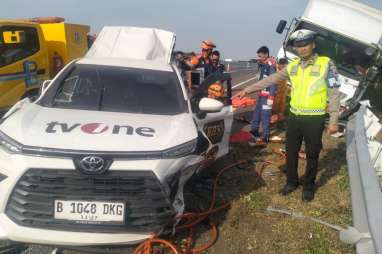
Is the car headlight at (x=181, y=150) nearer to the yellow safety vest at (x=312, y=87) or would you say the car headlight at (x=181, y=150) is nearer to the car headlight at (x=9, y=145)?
the car headlight at (x=9, y=145)

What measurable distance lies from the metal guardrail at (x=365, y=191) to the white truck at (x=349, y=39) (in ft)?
17.2

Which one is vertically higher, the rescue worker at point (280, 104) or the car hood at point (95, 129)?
the car hood at point (95, 129)

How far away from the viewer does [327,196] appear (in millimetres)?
5211

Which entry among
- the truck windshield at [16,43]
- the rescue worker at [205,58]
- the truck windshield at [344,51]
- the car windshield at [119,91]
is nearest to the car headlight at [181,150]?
the car windshield at [119,91]

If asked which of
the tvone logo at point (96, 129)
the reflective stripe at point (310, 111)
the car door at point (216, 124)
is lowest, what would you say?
the car door at point (216, 124)

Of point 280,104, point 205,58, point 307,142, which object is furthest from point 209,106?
point 280,104

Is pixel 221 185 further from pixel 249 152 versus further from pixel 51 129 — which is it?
pixel 51 129

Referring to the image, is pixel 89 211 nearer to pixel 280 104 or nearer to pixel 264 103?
pixel 264 103

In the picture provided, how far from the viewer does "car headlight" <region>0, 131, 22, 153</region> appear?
11.3 feet

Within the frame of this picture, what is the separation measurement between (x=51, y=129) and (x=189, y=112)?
1.52m

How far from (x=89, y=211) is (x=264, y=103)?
5.09 metres

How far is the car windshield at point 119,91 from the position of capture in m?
4.55

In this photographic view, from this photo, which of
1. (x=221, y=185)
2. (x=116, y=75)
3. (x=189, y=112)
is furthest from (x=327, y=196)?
(x=116, y=75)

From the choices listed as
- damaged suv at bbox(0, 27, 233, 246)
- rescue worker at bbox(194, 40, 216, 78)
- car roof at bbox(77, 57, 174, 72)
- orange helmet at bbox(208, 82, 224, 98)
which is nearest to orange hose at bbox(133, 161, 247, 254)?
damaged suv at bbox(0, 27, 233, 246)
